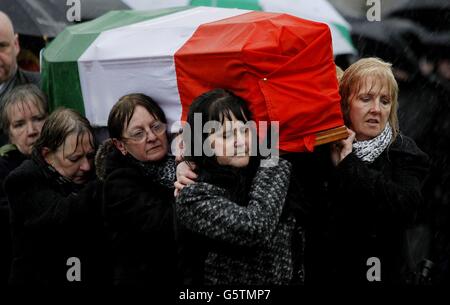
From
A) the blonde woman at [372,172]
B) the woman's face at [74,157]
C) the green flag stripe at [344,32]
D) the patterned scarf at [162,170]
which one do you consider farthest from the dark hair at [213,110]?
the green flag stripe at [344,32]

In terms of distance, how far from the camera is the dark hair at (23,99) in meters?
4.26

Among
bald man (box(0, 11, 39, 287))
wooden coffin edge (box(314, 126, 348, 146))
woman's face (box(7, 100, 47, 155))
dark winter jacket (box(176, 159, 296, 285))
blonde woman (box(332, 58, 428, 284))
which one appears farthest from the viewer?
bald man (box(0, 11, 39, 287))

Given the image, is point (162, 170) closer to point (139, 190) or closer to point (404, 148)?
point (139, 190)

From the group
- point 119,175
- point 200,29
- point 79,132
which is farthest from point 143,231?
point 200,29

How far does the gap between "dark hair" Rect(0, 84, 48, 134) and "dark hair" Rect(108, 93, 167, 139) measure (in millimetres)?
685

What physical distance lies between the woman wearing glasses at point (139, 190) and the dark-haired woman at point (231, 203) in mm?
350

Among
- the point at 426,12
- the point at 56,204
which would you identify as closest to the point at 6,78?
the point at 56,204

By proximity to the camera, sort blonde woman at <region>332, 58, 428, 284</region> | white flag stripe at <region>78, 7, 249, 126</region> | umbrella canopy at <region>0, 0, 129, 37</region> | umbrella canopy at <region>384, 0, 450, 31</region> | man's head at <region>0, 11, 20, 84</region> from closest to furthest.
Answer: blonde woman at <region>332, 58, 428, 284</region> < white flag stripe at <region>78, 7, 249, 126</region> < man's head at <region>0, 11, 20, 84</region> < umbrella canopy at <region>384, 0, 450, 31</region> < umbrella canopy at <region>0, 0, 129, 37</region>

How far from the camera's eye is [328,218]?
3.61m

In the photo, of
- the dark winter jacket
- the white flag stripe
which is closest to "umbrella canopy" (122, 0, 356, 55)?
the white flag stripe

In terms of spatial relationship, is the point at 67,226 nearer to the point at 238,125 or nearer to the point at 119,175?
the point at 119,175

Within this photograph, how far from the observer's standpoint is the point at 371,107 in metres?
3.58

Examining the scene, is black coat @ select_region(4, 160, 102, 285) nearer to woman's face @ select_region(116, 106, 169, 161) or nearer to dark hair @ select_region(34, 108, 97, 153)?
dark hair @ select_region(34, 108, 97, 153)

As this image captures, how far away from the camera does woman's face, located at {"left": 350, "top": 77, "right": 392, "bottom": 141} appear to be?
359 centimetres
